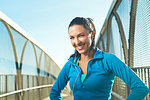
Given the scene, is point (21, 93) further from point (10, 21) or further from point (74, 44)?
point (74, 44)

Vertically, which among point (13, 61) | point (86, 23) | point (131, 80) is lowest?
point (131, 80)

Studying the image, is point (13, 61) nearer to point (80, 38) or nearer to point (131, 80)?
point (80, 38)

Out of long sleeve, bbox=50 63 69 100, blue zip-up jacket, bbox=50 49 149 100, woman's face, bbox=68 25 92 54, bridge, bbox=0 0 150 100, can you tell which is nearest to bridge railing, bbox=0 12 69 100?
bridge, bbox=0 0 150 100

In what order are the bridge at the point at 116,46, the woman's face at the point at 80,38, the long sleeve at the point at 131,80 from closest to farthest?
1. the long sleeve at the point at 131,80
2. the woman's face at the point at 80,38
3. the bridge at the point at 116,46

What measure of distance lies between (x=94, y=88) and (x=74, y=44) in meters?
0.28

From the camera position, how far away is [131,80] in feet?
3.71

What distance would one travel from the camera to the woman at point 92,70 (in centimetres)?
113

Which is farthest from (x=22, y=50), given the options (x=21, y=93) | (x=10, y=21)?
(x=10, y=21)

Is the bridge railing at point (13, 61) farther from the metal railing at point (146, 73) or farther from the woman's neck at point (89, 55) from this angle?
the woman's neck at point (89, 55)

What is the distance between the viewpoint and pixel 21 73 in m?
5.77

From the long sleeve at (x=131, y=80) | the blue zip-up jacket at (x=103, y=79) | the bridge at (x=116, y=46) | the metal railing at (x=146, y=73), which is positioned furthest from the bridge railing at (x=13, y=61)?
the long sleeve at (x=131, y=80)

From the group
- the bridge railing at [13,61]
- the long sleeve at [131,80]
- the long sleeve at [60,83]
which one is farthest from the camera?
the bridge railing at [13,61]

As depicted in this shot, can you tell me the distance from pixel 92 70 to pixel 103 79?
76mm

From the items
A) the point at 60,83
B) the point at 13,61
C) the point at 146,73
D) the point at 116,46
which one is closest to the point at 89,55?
the point at 60,83
